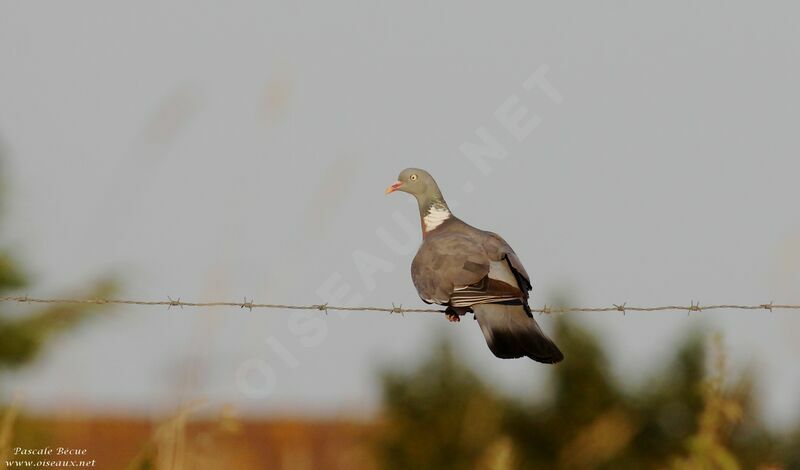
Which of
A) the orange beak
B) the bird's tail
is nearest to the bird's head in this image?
the orange beak

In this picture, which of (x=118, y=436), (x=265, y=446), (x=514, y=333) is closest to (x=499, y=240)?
(x=514, y=333)

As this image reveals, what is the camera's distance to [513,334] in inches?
207

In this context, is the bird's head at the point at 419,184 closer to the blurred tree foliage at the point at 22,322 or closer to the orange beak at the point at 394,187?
the orange beak at the point at 394,187

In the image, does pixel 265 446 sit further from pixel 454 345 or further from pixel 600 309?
pixel 600 309

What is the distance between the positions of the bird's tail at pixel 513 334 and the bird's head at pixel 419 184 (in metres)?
1.25

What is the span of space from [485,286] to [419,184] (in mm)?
1334

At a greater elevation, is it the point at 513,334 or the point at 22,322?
the point at 22,322

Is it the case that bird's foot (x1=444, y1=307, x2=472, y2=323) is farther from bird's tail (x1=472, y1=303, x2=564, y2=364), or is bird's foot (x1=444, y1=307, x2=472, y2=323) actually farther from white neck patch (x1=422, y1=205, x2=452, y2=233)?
white neck patch (x1=422, y1=205, x2=452, y2=233)

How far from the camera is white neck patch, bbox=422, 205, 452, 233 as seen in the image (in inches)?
250

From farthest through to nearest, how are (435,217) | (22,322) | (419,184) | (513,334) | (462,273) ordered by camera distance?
1. (22,322)
2. (419,184)
3. (435,217)
4. (462,273)
5. (513,334)

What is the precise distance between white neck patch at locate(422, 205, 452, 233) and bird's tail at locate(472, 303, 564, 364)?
103 cm

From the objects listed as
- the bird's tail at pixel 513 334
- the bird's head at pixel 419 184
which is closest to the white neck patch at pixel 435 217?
the bird's head at pixel 419 184

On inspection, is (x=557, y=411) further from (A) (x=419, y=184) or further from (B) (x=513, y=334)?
(B) (x=513, y=334)

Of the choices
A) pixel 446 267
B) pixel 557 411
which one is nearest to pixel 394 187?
pixel 446 267
